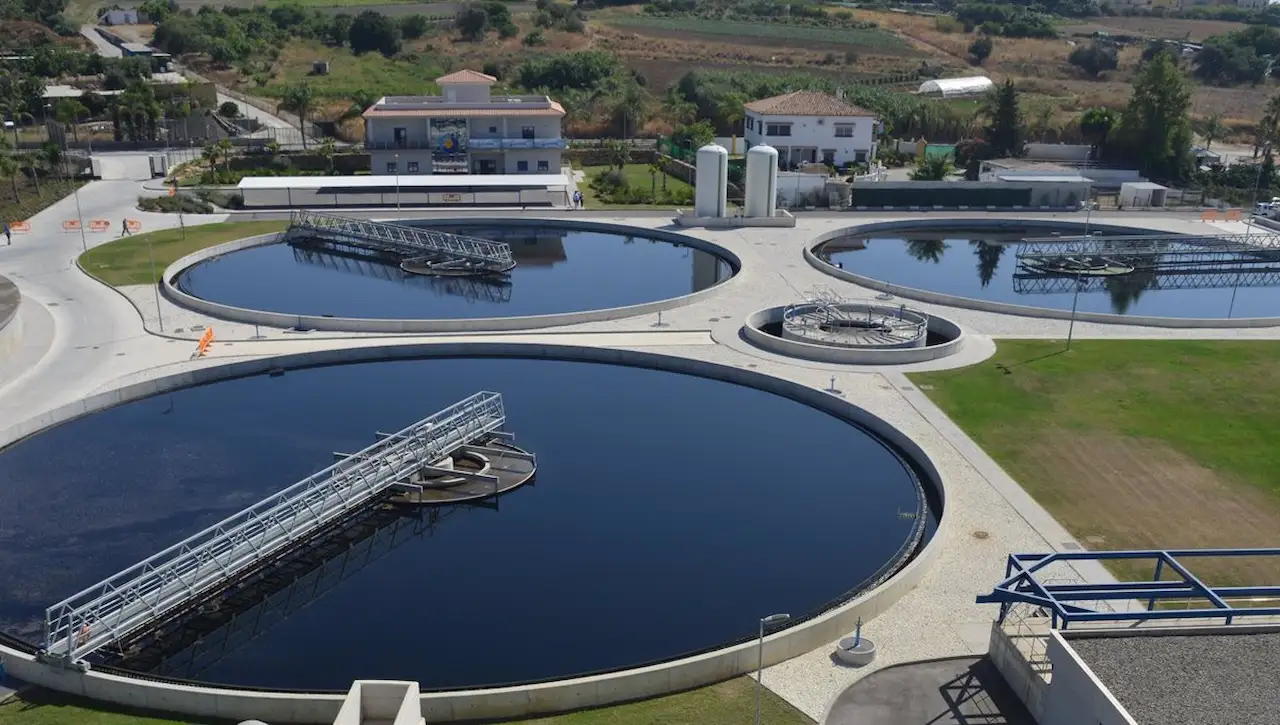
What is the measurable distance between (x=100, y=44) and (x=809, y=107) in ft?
335

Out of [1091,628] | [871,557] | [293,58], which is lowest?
[871,557]

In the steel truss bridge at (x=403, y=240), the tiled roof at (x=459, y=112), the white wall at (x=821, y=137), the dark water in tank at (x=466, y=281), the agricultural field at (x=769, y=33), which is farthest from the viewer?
the agricultural field at (x=769, y=33)

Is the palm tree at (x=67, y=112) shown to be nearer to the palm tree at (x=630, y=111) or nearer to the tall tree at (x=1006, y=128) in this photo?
the palm tree at (x=630, y=111)

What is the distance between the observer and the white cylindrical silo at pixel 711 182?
6969 cm

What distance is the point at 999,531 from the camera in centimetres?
3048

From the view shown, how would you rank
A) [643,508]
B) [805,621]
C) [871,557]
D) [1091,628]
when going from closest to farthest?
[1091,628] → [805,621] → [871,557] → [643,508]

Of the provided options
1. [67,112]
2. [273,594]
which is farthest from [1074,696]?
[67,112]

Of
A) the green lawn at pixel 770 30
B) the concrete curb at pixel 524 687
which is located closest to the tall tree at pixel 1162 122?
the green lawn at pixel 770 30

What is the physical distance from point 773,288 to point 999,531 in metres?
27.7

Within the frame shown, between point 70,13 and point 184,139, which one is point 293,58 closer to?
point 184,139

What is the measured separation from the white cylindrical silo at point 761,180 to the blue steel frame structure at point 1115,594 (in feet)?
155

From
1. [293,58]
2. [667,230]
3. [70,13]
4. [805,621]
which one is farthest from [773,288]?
[70,13]

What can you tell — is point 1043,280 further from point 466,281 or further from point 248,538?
point 248,538

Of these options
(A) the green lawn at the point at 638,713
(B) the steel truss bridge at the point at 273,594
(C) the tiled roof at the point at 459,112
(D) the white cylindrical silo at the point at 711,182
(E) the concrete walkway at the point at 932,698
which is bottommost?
(B) the steel truss bridge at the point at 273,594
